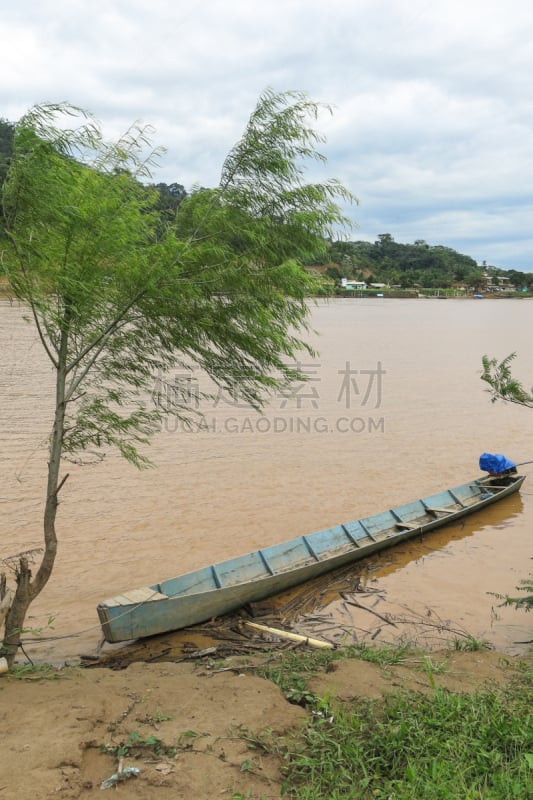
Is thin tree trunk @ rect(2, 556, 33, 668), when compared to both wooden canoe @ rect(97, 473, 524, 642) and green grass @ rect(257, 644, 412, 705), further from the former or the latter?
green grass @ rect(257, 644, 412, 705)

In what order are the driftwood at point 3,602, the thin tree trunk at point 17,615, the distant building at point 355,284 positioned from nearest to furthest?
the thin tree trunk at point 17,615
the driftwood at point 3,602
the distant building at point 355,284

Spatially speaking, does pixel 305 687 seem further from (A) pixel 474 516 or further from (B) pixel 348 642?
(A) pixel 474 516

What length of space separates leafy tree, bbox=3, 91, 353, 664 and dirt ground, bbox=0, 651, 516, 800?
100 cm

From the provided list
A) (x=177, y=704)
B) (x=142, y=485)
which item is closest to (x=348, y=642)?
(x=177, y=704)

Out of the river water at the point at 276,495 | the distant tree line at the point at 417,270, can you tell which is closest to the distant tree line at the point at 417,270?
the distant tree line at the point at 417,270

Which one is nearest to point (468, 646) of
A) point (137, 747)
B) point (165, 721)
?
point (165, 721)

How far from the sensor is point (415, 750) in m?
3.86

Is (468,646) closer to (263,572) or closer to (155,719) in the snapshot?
(263,572)

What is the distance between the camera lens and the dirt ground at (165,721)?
12.0ft

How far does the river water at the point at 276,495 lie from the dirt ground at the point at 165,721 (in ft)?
3.97

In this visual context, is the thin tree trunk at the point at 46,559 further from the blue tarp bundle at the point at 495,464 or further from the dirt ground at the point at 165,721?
the blue tarp bundle at the point at 495,464

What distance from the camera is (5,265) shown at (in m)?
4.84

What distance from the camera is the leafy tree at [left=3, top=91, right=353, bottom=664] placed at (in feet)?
16.1

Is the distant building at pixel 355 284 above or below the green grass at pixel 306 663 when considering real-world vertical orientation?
above
